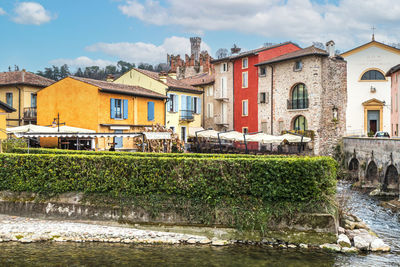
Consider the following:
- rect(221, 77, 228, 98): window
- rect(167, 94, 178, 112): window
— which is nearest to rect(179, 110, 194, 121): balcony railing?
rect(167, 94, 178, 112): window

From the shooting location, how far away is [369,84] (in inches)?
1565

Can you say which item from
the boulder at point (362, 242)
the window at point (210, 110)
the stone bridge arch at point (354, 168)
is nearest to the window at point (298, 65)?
the stone bridge arch at point (354, 168)

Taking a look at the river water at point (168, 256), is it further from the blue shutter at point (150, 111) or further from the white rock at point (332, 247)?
the blue shutter at point (150, 111)

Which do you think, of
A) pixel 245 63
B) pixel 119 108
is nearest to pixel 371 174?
pixel 119 108

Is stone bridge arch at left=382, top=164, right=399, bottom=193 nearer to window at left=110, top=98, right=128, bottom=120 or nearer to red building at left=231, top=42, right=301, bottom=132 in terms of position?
red building at left=231, top=42, right=301, bottom=132

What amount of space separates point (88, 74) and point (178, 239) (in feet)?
322

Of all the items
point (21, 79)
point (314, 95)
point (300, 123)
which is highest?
point (21, 79)

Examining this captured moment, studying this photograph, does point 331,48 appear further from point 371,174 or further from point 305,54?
point 371,174

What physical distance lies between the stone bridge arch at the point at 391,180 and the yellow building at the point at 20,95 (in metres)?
28.1

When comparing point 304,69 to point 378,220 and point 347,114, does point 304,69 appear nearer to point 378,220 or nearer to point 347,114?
point 347,114

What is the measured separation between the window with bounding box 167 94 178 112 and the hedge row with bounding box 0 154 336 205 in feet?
78.2

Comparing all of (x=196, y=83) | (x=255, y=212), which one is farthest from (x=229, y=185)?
(x=196, y=83)

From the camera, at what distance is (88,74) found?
105 meters

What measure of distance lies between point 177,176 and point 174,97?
2601 cm
